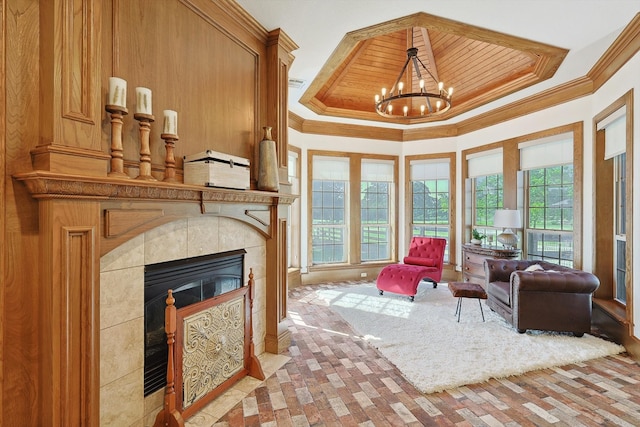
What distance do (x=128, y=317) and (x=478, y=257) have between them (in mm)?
4955

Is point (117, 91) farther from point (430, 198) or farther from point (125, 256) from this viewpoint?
point (430, 198)

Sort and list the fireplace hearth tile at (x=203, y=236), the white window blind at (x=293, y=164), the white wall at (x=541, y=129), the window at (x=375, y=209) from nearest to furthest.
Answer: the fireplace hearth tile at (x=203, y=236), the white wall at (x=541, y=129), the white window blind at (x=293, y=164), the window at (x=375, y=209)

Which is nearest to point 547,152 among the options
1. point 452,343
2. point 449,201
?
point 449,201

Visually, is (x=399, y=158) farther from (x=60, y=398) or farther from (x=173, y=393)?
(x=60, y=398)

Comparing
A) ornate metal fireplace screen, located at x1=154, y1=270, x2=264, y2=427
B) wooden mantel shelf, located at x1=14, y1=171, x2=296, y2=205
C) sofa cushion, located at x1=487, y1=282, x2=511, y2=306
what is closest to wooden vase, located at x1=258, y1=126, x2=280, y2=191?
wooden mantel shelf, located at x1=14, y1=171, x2=296, y2=205

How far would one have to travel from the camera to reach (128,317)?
1.79 m

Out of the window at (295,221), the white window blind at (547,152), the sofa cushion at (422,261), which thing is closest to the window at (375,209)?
the sofa cushion at (422,261)

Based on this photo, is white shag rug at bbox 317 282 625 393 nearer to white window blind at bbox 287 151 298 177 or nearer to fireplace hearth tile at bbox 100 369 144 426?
fireplace hearth tile at bbox 100 369 144 426

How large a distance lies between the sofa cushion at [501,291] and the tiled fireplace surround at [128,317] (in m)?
3.54

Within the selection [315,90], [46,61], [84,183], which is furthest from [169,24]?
[315,90]

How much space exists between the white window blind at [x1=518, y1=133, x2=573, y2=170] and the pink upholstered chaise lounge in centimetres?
181

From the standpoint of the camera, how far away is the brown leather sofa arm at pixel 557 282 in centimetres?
330

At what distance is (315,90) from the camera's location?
4547 millimetres

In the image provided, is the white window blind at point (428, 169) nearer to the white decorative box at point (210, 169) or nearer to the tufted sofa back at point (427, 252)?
the tufted sofa back at point (427, 252)
